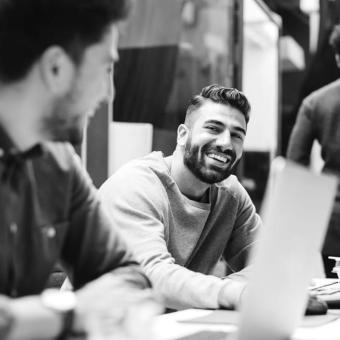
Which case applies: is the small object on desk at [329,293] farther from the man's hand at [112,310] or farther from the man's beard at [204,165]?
the man's hand at [112,310]

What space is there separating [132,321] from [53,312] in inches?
5.9

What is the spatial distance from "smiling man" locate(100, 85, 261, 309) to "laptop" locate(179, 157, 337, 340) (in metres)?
0.94

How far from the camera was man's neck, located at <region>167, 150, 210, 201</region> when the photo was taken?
2.35 meters

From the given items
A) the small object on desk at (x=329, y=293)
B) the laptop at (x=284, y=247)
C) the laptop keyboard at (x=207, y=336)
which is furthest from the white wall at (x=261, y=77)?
the laptop at (x=284, y=247)

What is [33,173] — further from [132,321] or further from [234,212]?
[234,212]

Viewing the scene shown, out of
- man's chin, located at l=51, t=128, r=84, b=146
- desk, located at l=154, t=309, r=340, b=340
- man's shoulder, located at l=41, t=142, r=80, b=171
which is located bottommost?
desk, located at l=154, t=309, r=340, b=340

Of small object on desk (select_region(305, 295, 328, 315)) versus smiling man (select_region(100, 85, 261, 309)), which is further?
smiling man (select_region(100, 85, 261, 309))

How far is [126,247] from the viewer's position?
1.57 m

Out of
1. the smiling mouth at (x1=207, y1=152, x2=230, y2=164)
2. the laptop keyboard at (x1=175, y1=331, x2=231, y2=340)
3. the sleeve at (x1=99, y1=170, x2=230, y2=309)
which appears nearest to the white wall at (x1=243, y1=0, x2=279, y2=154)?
the smiling mouth at (x1=207, y1=152, x2=230, y2=164)

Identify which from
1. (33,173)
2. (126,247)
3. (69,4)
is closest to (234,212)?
(126,247)

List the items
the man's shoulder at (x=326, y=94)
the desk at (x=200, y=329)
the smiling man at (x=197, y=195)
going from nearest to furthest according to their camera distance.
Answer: the desk at (x=200, y=329) < the smiling man at (x=197, y=195) < the man's shoulder at (x=326, y=94)

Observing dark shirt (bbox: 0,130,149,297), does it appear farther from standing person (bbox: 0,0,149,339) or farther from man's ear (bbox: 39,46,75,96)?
man's ear (bbox: 39,46,75,96)

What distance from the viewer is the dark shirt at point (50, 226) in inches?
Result: 49.8

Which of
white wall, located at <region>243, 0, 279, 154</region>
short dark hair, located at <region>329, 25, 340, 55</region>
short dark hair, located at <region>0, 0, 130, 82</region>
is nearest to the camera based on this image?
short dark hair, located at <region>0, 0, 130, 82</region>
